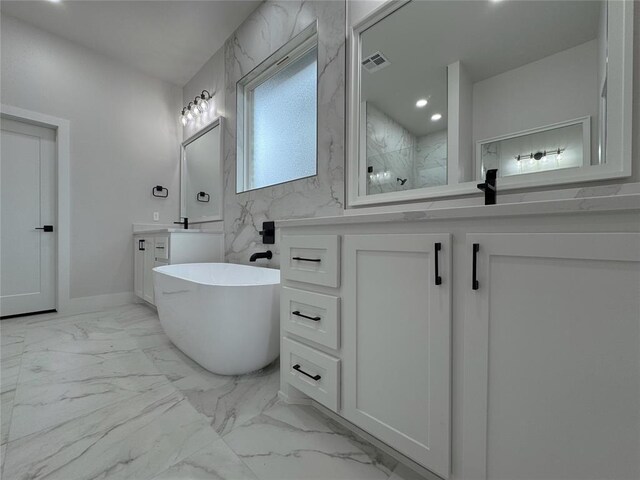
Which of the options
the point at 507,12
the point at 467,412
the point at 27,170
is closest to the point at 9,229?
the point at 27,170

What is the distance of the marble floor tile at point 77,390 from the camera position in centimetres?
111

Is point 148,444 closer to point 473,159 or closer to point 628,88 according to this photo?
point 473,159

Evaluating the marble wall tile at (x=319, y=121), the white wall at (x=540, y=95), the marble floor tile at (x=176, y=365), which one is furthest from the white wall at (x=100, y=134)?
the white wall at (x=540, y=95)

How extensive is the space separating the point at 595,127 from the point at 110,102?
13.2ft

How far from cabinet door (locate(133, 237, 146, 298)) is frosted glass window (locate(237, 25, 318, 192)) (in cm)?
136

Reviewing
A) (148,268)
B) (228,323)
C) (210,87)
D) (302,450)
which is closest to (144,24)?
(210,87)

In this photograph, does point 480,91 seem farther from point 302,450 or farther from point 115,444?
point 115,444

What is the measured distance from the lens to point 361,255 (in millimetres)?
927

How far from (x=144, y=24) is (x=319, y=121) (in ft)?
7.03

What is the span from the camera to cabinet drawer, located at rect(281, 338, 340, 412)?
3.30 ft

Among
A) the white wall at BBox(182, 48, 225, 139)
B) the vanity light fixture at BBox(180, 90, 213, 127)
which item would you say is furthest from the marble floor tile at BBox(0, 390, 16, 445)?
the vanity light fixture at BBox(180, 90, 213, 127)

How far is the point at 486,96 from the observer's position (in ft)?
3.79

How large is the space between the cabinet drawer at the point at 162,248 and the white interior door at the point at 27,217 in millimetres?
1109

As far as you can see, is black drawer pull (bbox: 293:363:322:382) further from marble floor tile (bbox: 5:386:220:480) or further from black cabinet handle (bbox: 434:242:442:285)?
black cabinet handle (bbox: 434:242:442:285)
